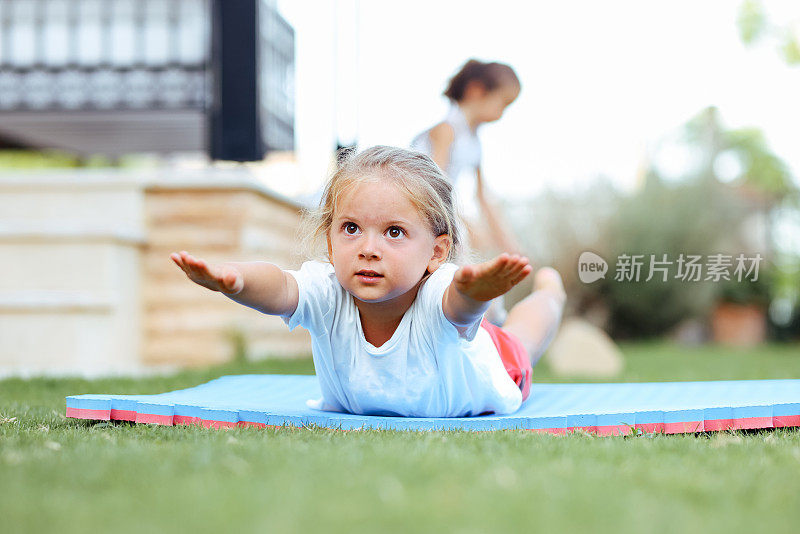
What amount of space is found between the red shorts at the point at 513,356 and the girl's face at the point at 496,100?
4.97 ft

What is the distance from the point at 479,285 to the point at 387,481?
0.57m

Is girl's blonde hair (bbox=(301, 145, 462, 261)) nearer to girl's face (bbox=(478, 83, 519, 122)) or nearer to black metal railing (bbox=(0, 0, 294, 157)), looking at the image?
girl's face (bbox=(478, 83, 519, 122))

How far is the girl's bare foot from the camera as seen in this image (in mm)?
1708

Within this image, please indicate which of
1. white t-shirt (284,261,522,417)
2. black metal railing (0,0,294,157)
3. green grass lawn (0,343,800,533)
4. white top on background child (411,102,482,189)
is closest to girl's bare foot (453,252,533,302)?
white t-shirt (284,261,522,417)

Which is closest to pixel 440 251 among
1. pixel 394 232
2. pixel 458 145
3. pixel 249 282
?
pixel 394 232

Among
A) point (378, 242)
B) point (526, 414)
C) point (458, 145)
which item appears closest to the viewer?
point (378, 242)

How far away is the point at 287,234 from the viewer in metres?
6.28

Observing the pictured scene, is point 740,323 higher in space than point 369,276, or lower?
lower

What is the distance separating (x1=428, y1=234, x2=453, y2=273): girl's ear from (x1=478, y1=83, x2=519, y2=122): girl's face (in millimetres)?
1789

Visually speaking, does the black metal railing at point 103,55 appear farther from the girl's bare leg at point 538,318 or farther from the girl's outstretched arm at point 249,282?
the girl's outstretched arm at point 249,282

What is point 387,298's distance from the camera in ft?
6.77

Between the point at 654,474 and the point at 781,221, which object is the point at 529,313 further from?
the point at 781,221

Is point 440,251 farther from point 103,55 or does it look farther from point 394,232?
point 103,55

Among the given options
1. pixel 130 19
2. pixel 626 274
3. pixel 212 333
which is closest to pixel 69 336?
pixel 212 333
